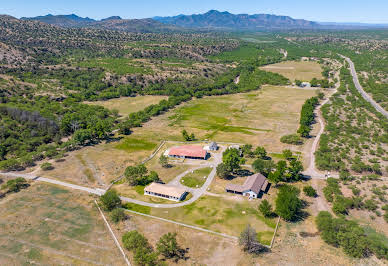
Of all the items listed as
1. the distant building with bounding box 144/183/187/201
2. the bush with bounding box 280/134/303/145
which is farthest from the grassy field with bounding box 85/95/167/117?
the bush with bounding box 280/134/303/145

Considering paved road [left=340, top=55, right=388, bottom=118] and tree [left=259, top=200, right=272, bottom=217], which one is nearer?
tree [left=259, top=200, right=272, bottom=217]

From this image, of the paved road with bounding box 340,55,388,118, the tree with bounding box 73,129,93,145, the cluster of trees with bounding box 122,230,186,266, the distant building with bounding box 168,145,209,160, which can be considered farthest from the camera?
the paved road with bounding box 340,55,388,118

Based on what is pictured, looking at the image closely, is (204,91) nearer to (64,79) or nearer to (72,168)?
(64,79)

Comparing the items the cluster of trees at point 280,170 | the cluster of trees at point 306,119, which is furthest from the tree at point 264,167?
the cluster of trees at point 306,119

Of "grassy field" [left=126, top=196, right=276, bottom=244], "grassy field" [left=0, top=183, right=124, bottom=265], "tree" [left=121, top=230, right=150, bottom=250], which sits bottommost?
"grassy field" [left=0, top=183, right=124, bottom=265]

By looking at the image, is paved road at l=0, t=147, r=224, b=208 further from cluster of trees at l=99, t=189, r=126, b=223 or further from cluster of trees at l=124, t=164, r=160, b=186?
cluster of trees at l=124, t=164, r=160, b=186

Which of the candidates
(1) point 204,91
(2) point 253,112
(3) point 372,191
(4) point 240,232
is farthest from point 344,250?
(1) point 204,91
